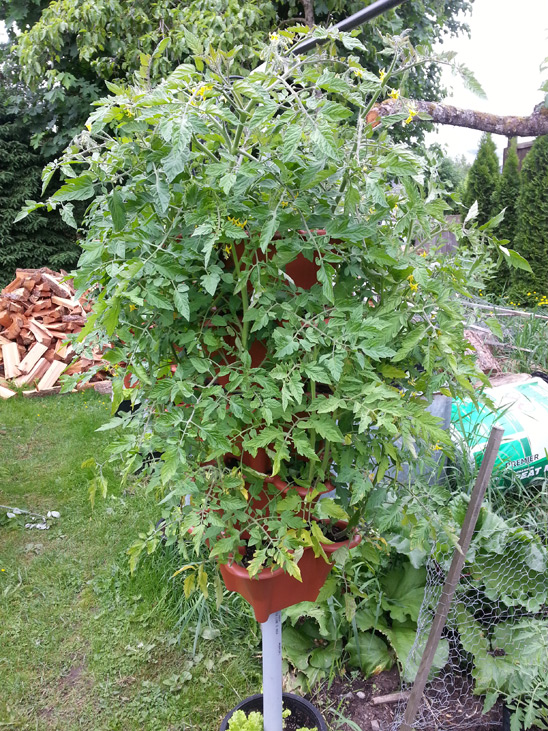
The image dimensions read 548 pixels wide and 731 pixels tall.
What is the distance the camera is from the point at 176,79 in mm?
801

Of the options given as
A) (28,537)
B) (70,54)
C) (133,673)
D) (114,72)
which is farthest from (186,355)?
(70,54)

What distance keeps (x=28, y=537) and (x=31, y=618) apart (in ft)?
2.27

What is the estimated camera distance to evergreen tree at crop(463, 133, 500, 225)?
8.31m

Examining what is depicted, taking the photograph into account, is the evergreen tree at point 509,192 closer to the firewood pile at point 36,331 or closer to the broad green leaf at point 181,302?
A: the firewood pile at point 36,331

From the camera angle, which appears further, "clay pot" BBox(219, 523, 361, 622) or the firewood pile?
the firewood pile

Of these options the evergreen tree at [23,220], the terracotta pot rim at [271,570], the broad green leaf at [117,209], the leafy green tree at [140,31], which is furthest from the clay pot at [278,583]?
the evergreen tree at [23,220]

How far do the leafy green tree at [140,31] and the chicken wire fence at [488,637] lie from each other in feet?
13.0

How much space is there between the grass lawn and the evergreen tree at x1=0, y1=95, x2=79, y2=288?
19.3ft

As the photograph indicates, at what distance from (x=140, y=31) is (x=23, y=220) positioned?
354cm

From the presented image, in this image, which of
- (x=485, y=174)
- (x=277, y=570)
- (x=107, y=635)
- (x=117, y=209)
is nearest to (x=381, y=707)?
(x=107, y=635)

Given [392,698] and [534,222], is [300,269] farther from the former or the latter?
[534,222]

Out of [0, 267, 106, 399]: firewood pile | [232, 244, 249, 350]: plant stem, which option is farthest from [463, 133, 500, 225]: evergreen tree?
[232, 244, 249, 350]: plant stem

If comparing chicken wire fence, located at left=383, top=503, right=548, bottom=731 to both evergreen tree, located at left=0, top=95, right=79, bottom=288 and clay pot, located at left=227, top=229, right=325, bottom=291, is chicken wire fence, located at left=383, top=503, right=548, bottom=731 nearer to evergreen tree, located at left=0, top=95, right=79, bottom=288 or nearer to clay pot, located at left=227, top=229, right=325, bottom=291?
clay pot, located at left=227, top=229, right=325, bottom=291

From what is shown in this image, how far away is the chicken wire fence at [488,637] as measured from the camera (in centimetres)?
189
